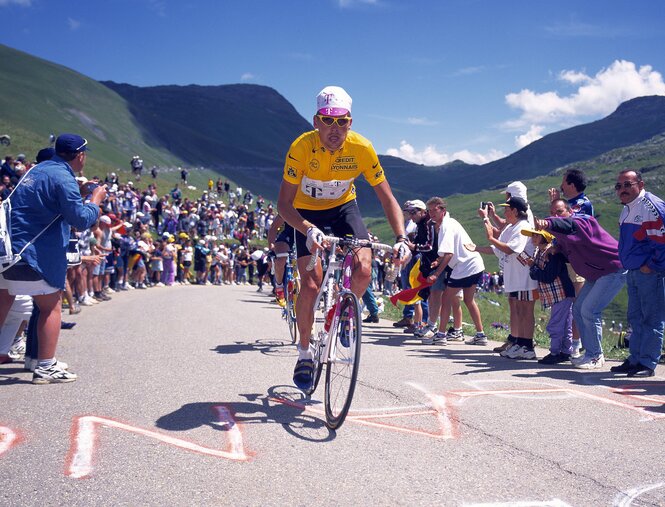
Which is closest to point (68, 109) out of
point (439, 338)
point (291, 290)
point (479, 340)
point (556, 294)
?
point (291, 290)

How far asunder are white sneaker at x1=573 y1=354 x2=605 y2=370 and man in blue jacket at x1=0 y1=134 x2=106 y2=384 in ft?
19.3

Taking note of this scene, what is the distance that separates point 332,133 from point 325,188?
1.85 ft

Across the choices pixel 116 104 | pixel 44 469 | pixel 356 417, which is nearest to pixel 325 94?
pixel 356 417

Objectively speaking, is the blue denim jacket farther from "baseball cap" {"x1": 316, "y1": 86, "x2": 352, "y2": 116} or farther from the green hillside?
the green hillside

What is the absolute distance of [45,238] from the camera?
5.54m

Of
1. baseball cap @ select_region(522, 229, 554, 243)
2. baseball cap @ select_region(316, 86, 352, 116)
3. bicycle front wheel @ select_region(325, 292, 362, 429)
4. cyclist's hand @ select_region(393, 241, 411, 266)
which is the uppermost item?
baseball cap @ select_region(316, 86, 352, 116)

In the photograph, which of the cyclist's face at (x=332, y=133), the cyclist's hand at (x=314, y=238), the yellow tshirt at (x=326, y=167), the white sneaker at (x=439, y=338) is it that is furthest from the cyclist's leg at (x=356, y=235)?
the white sneaker at (x=439, y=338)

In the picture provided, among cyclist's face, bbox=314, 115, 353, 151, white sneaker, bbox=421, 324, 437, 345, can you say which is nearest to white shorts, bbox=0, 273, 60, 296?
cyclist's face, bbox=314, 115, 353, 151

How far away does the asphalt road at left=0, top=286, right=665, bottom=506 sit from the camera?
3211mm

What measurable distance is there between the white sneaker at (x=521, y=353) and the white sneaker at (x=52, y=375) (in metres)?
5.52

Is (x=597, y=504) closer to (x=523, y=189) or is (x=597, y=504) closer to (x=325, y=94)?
(x=325, y=94)

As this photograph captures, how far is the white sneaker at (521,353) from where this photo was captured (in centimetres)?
795

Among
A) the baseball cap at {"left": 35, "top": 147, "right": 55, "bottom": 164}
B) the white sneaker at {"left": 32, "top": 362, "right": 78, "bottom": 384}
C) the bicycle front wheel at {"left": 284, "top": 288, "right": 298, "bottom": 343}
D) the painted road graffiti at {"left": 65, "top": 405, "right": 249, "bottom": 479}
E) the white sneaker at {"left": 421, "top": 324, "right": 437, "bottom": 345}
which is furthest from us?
the white sneaker at {"left": 421, "top": 324, "right": 437, "bottom": 345}

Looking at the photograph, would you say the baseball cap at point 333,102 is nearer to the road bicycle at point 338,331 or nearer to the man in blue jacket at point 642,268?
the road bicycle at point 338,331
